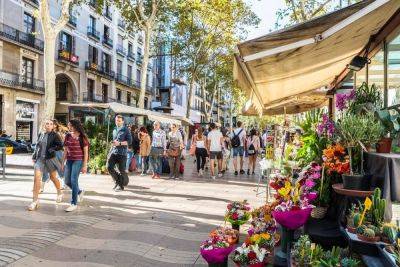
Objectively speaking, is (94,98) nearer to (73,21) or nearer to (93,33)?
(93,33)

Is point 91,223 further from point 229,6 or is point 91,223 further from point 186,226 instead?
point 229,6

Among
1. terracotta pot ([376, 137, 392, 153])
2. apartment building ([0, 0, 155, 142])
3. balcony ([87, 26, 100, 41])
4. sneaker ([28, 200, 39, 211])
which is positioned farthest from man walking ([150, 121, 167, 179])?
balcony ([87, 26, 100, 41])

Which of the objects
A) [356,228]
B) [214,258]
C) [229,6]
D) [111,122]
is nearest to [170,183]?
[111,122]

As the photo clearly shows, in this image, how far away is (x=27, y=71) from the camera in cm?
3131

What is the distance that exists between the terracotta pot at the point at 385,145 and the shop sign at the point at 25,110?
1204 inches

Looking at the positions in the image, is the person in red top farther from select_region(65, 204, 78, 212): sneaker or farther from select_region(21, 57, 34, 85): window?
select_region(21, 57, 34, 85): window

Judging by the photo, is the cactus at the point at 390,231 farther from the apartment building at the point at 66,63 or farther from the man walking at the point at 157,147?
the apartment building at the point at 66,63

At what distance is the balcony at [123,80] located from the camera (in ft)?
151

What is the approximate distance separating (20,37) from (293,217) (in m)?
30.5

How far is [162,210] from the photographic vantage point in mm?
7508

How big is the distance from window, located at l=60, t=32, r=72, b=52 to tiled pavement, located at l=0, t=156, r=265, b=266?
1081 inches

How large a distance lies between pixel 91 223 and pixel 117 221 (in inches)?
16.2

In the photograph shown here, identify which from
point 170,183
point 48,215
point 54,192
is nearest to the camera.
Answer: point 48,215

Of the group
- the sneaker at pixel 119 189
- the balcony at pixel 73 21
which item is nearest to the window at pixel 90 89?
the balcony at pixel 73 21
